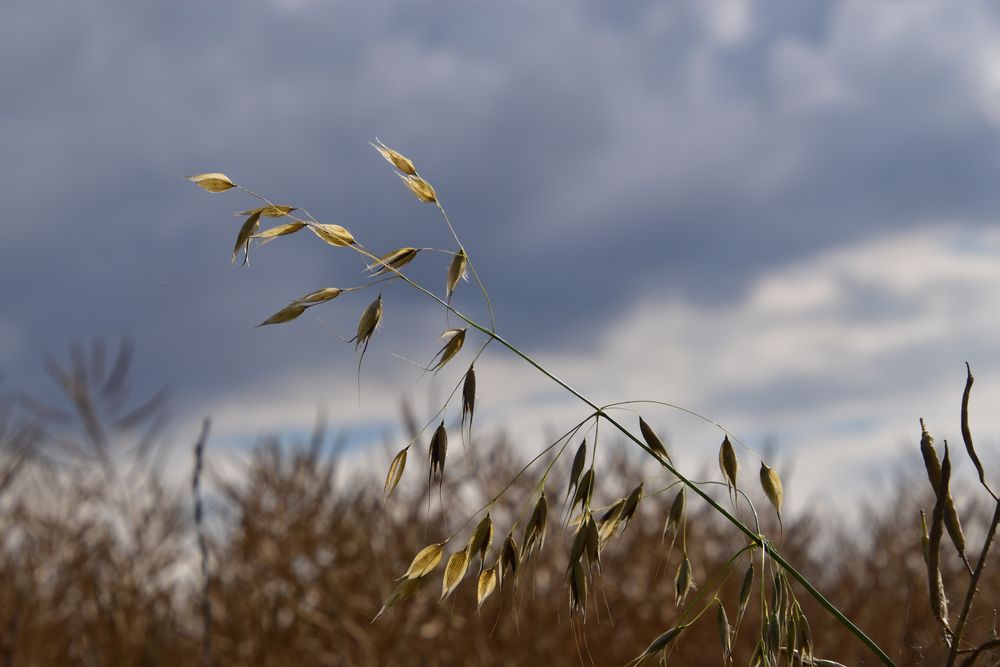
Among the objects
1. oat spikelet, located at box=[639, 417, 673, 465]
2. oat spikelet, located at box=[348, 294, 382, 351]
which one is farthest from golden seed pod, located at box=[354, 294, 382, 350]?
oat spikelet, located at box=[639, 417, 673, 465]

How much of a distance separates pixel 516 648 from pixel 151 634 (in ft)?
8.13

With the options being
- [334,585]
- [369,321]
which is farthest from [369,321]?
[334,585]

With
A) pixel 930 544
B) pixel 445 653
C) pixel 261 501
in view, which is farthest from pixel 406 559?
pixel 930 544

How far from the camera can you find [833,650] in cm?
519

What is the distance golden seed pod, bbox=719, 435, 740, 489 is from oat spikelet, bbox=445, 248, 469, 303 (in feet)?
1.08

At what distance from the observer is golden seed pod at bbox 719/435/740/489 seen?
1.07m

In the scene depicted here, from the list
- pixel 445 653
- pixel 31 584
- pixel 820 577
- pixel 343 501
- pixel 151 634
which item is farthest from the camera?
pixel 820 577

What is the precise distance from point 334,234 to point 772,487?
533mm

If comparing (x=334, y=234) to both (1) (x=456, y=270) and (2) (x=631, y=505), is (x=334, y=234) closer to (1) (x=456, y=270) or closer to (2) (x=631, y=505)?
(1) (x=456, y=270)

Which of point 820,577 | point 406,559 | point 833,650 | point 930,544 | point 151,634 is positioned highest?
point 820,577

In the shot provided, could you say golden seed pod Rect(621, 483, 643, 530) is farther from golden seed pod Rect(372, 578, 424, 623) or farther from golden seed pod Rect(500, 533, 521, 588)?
golden seed pod Rect(372, 578, 424, 623)

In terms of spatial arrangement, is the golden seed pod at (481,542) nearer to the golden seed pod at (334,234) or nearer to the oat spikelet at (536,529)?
the oat spikelet at (536,529)

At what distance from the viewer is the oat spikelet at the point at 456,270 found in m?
1.08

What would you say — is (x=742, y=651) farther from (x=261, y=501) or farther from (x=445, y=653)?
(x=261, y=501)
